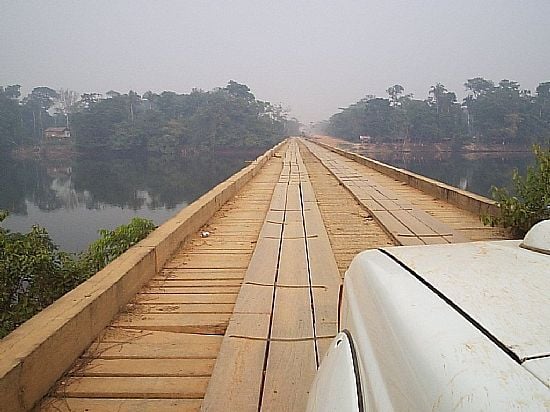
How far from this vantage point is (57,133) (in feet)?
193

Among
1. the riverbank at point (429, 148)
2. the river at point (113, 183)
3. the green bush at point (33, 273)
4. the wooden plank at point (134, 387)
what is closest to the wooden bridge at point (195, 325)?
the wooden plank at point (134, 387)

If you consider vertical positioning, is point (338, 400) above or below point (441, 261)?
below

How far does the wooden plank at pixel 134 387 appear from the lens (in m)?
1.84

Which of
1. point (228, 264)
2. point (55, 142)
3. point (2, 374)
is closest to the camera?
point (2, 374)

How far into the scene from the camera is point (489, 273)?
3.14ft

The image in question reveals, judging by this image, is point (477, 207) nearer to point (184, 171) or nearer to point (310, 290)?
point (310, 290)

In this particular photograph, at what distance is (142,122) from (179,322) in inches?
2426

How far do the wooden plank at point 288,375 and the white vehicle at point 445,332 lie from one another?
551 millimetres

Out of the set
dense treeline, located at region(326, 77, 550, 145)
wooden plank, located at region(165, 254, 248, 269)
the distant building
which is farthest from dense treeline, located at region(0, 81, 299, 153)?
wooden plank, located at region(165, 254, 248, 269)

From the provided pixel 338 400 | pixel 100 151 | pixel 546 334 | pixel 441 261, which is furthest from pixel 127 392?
pixel 100 151

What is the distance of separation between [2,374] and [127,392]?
0.50 m

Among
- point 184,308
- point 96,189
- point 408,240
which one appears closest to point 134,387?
point 184,308

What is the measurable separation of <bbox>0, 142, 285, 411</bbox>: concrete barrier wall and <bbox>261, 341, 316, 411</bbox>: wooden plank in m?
0.82

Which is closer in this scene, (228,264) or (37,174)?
(228,264)
